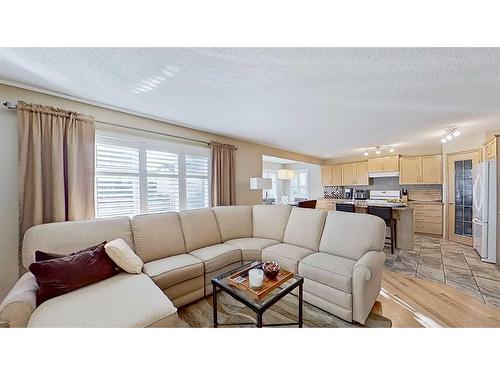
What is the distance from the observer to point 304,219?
2.62 m

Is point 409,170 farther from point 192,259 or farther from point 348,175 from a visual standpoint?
point 192,259

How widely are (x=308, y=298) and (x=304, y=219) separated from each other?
1.00 meters

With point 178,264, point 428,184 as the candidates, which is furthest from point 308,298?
point 428,184

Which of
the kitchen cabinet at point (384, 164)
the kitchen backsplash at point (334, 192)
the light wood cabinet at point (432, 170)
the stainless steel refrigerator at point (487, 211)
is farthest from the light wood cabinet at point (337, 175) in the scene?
the stainless steel refrigerator at point (487, 211)

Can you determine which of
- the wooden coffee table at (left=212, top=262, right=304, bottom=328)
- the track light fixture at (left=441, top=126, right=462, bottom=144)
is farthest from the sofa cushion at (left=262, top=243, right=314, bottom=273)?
the track light fixture at (left=441, top=126, right=462, bottom=144)

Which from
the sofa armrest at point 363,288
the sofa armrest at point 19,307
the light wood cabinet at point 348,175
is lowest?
the sofa armrest at point 363,288

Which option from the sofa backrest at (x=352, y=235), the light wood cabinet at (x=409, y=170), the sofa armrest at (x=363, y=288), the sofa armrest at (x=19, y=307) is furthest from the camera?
the light wood cabinet at (x=409, y=170)

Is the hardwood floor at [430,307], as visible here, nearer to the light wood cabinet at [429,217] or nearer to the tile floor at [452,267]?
the tile floor at [452,267]

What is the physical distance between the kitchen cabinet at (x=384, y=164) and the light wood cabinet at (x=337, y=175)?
2.95 ft

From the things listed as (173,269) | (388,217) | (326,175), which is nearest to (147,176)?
(173,269)

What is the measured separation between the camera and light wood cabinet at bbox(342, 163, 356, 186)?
5.98 m

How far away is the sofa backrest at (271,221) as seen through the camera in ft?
9.41

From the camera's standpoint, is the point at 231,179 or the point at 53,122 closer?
the point at 53,122
